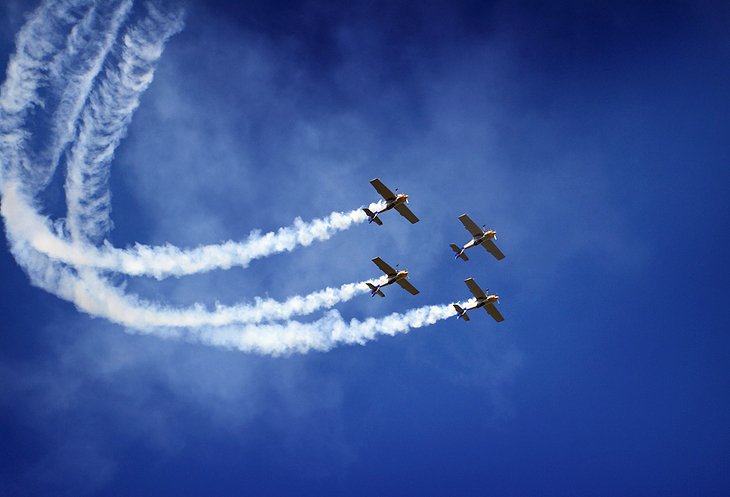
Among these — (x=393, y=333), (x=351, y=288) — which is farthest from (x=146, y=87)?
(x=393, y=333)

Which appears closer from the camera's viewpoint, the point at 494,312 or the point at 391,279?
the point at 391,279

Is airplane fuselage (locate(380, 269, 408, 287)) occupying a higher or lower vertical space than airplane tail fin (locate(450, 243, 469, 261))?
lower

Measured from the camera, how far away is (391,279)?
68438 millimetres

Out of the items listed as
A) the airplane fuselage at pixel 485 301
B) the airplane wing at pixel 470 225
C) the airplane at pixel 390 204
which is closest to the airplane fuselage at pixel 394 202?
the airplane at pixel 390 204

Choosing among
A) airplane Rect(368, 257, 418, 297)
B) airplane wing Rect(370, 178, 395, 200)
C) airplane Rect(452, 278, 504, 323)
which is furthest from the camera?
airplane Rect(452, 278, 504, 323)

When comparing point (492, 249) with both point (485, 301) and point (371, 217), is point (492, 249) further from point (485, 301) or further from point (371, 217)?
point (371, 217)

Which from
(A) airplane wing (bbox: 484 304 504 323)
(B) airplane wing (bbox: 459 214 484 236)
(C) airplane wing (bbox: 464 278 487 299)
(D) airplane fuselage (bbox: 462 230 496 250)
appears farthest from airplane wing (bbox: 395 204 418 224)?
(A) airplane wing (bbox: 484 304 504 323)

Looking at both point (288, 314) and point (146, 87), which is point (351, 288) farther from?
point (146, 87)

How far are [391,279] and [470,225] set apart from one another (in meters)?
8.73

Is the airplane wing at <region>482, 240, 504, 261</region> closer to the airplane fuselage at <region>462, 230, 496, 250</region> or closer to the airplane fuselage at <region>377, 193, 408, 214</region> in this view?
the airplane fuselage at <region>462, 230, 496, 250</region>

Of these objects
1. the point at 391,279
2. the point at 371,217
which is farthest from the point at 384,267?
the point at 371,217

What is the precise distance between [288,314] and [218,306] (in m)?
6.15

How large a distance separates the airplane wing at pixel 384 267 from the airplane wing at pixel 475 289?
24.5ft

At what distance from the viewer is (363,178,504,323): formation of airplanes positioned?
64.2m
